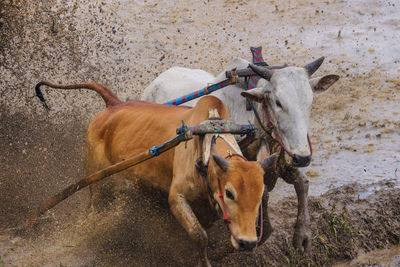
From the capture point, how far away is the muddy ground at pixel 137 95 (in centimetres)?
474

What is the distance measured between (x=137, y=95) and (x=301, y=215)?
15.2ft

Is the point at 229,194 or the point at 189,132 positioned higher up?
the point at 189,132

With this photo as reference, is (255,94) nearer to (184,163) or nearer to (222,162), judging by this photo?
(184,163)

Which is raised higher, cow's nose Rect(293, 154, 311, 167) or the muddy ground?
cow's nose Rect(293, 154, 311, 167)

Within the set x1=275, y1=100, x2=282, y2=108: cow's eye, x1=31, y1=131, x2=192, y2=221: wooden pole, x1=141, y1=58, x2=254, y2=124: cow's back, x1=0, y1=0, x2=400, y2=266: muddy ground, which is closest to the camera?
x1=31, y1=131, x2=192, y2=221: wooden pole

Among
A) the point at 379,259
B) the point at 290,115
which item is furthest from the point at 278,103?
the point at 379,259

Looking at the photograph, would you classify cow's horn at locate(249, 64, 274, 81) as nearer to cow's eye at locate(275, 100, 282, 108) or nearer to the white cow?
the white cow

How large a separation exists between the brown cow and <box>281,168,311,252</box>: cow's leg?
904 mm

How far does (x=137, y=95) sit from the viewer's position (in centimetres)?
858

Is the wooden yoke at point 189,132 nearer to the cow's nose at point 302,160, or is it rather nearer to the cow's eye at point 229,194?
the cow's nose at point 302,160

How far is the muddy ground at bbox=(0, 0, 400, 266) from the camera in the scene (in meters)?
4.74

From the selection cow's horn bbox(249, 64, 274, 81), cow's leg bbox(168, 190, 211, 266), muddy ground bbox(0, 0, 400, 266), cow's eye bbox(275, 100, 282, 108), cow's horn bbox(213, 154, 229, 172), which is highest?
cow's horn bbox(249, 64, 274, 81)

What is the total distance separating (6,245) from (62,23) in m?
5.07

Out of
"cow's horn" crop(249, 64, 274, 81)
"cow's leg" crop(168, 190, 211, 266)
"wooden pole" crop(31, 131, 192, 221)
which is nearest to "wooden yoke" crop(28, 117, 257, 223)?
"wooden pole" crop(31, 131, 192, 221)
